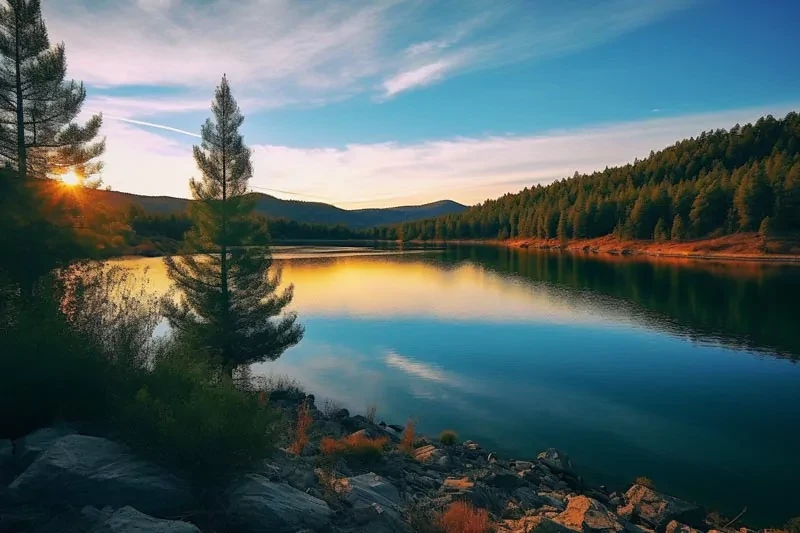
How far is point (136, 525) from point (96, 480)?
1.44m

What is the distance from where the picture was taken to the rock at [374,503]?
867 centimetres

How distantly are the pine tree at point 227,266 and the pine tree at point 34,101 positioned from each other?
21.5 ft

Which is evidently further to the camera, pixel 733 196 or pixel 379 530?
pixel 733 196

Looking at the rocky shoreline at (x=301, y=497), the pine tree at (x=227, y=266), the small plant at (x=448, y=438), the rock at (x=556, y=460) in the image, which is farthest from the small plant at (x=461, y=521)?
the pine tree at (x=227, y=266)

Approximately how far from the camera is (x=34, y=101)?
2002 centimetres

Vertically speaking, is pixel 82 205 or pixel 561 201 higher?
pixel 561 201

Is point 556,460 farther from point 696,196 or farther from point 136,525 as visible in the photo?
point 696,196

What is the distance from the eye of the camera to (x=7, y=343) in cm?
918

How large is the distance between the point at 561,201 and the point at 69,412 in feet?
585

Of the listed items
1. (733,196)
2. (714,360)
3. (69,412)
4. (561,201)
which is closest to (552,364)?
(714,360)

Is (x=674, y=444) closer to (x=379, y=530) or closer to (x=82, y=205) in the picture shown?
(x=379, y=530)

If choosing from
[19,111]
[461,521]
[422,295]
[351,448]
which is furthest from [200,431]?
[422,295]

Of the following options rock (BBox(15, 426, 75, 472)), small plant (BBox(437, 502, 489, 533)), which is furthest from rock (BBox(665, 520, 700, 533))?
rock (BBox(15, 426, 75, 472))

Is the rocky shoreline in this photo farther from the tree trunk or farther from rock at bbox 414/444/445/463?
the tree trunk
